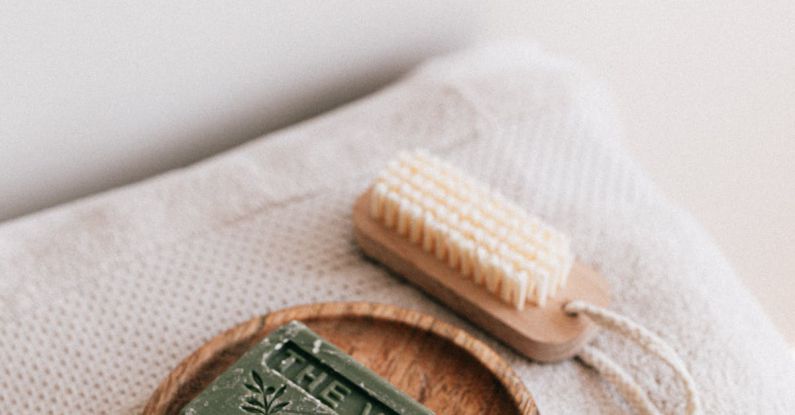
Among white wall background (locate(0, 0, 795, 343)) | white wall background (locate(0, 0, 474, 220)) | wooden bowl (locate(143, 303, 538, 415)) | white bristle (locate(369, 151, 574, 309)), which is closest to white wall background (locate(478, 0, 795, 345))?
white wall background (locate(0, 0, 795, 343))

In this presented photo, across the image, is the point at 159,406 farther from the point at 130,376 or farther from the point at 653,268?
the point at 653,268

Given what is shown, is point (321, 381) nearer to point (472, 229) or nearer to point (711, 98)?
point (472, 229)

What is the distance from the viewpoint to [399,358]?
0.50 m

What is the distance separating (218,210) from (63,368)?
156 mm

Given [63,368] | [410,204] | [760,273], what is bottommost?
[760,273]

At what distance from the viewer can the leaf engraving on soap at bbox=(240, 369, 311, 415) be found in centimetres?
43

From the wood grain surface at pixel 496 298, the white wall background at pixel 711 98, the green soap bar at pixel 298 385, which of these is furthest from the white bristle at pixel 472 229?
the white wall background at pixel 711 98

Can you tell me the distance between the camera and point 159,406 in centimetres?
46

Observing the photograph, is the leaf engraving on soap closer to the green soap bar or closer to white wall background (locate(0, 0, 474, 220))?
the green soap bar

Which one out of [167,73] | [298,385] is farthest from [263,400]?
[167,73]

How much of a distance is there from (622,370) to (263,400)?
9.1 inches

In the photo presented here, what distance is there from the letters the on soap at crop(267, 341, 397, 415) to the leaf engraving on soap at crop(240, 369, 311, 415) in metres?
0.01

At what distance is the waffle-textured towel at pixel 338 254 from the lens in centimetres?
51

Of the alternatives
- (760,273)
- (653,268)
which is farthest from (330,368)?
(760,273)
